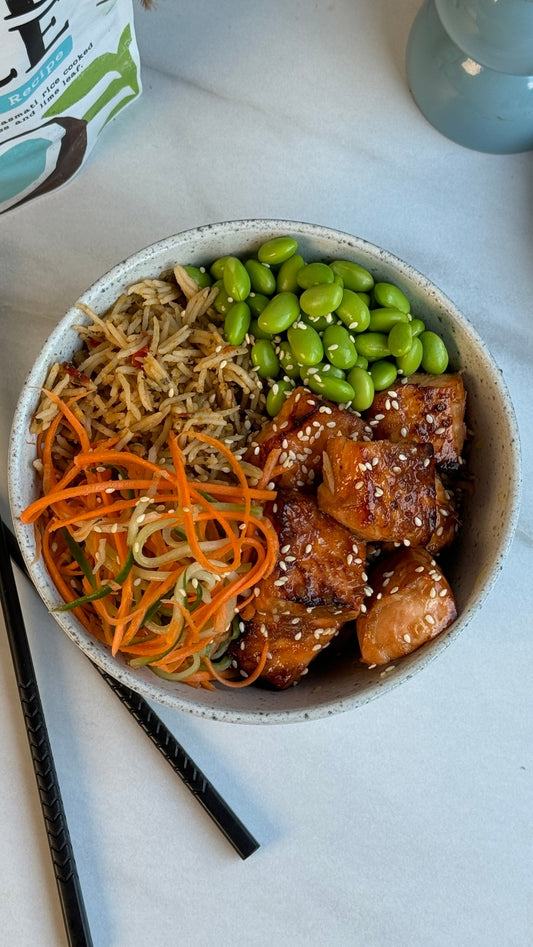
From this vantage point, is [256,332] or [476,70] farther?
[476,70]

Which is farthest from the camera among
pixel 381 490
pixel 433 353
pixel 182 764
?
pixel 182 764

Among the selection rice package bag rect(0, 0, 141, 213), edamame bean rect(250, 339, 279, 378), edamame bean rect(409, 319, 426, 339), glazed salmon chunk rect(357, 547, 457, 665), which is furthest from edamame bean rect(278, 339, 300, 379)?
rice package bag rect(0, 0, 141, 213)

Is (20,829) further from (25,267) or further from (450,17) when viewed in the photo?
(450,17)

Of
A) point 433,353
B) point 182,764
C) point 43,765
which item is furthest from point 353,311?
point 43,765

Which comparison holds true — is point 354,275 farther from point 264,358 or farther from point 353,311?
point 264,358

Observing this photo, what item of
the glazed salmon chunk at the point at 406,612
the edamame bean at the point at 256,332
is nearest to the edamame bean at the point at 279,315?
the edamame bean at the point at 256,332

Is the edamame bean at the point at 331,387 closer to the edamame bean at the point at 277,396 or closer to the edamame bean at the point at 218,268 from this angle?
the edamame bean at the point at 277,396

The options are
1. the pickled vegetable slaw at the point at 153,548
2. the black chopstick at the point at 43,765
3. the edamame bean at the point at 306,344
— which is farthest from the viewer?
the black chopstick at the point at 43,765
